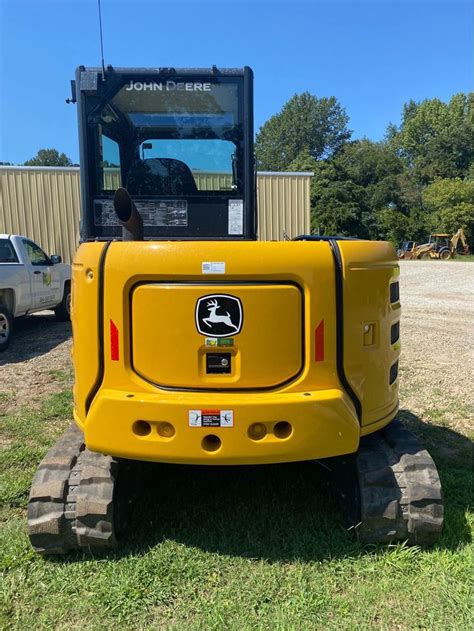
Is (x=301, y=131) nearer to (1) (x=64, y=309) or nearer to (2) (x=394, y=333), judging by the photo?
(1) (x=64, y=309)


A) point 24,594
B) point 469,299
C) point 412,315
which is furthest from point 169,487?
point 469,299

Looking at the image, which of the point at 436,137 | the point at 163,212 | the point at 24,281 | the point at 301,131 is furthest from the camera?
the point at 301,131

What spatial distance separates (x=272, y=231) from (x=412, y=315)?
7900 millimetres

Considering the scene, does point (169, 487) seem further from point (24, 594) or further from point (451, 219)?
point (451, 219)

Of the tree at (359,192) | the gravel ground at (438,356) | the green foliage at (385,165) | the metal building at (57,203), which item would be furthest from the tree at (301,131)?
the gravel ground at (438,356)

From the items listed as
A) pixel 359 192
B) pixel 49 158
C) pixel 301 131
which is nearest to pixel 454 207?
pixel 359 192

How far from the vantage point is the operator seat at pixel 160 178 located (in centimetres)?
391

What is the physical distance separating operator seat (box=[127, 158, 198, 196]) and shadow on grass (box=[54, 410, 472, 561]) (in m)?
2.01

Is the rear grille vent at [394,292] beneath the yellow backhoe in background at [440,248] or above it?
Result: above

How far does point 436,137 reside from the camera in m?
63.8

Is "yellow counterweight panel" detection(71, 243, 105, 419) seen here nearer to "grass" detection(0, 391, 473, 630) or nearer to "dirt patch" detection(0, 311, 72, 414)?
"grass" detection(0, 391, 473, 630)

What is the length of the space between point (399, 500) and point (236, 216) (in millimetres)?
2205

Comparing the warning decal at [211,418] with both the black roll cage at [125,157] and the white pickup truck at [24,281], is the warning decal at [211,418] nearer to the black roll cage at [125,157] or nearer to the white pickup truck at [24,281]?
the black roll cage at [125,157]

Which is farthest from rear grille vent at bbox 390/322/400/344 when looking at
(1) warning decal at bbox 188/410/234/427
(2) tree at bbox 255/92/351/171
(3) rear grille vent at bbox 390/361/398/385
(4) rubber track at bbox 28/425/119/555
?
(2) tree at bbox 255/92/351/171
